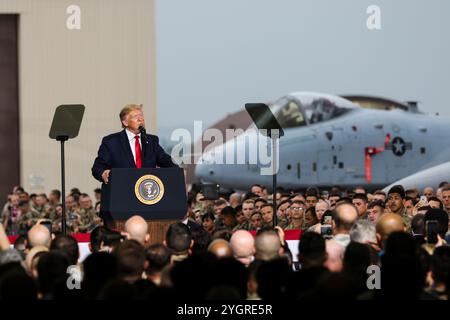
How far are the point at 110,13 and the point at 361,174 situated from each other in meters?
7.53

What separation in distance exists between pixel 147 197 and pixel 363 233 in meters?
2.57

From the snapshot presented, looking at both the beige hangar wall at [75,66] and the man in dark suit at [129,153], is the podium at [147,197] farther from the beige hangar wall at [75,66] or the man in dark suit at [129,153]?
the beige hangar wall at [75,66]

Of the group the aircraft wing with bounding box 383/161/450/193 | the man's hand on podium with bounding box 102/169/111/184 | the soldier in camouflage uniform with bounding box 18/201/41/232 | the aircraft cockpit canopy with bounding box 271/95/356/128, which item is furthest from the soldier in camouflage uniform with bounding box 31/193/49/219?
the man's hand on podium with bounding box 102/169/111/184

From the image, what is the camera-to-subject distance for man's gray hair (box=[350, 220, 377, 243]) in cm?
942

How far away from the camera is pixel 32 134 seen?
3097 cm

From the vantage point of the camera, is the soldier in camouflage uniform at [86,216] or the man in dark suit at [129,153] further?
the soldier in camouflage uniform at [86,216]

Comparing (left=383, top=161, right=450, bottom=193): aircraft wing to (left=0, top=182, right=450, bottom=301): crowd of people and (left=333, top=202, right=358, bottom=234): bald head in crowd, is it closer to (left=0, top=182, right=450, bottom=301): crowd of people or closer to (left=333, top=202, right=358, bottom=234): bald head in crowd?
(left=0, top=182, right=450, bottom=301): crowd of people

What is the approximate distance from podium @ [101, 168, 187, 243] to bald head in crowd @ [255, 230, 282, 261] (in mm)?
2319

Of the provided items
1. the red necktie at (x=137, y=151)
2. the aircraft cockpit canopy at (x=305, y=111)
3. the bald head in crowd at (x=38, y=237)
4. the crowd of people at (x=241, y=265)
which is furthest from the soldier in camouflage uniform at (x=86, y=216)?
the bald head in crowd at (x=38, y=237)

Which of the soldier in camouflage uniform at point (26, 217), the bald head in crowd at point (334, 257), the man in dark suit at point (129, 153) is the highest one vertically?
the man in dark suit at point (129, 153)

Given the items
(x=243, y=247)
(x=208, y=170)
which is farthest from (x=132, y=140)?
(x=208, y=170)

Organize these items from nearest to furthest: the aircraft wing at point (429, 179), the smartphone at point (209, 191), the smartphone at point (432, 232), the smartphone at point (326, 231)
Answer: the smartphone at point (432, 232), the smartphone at point (326, 231), the smartphone at point (209, 191), the aircraft wing at point (429, 179)

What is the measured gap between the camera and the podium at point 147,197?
11227mm

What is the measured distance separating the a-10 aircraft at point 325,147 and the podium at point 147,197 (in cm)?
1584
